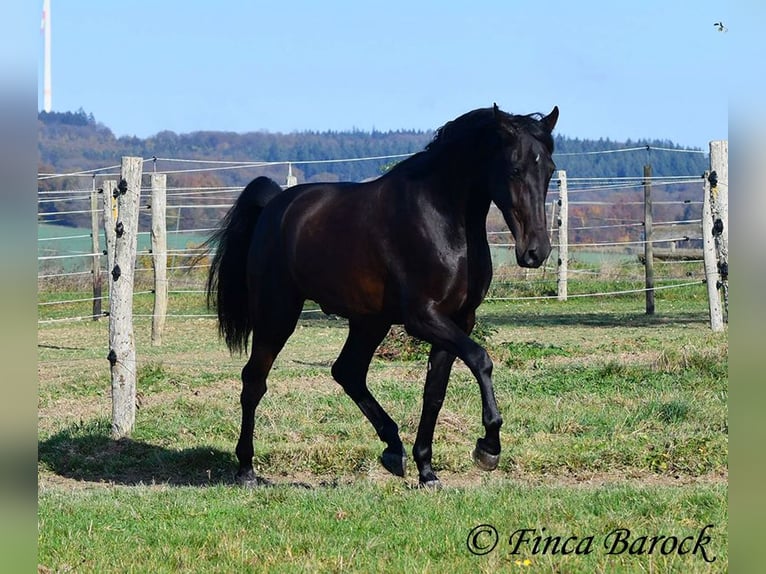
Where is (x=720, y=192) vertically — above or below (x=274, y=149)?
below

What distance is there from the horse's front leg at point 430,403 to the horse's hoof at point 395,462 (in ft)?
0.51

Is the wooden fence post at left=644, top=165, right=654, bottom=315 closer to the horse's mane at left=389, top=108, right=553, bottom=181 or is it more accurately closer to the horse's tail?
the horse's tail

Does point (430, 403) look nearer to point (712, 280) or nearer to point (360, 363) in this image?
point (360, 363)

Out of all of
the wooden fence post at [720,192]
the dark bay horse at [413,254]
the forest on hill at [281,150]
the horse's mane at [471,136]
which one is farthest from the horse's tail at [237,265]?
the forest on hill at [281,150]

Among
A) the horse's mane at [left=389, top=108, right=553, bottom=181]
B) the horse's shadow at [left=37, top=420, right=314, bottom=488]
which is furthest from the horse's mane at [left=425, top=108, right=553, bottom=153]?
the horse's shadow at [left=37, top=420, right=314, bottom=488]

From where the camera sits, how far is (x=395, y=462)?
728 centimetres

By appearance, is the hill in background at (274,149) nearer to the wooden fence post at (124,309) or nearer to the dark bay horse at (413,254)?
the wooden fence post at (124,309)

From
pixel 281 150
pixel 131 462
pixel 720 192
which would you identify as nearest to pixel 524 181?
pixel 131 462

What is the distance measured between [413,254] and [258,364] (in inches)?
66.8

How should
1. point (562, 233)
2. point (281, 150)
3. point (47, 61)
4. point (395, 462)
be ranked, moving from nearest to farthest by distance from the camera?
point (47, 61) → point (395, 462) → point (562, 233) → point (281, 150)


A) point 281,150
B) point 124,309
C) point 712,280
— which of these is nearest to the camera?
point 124,309

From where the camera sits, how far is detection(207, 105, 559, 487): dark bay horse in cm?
636
